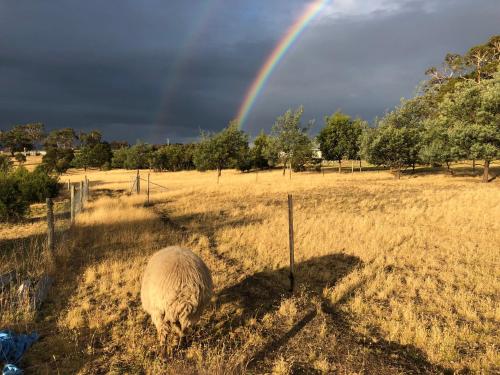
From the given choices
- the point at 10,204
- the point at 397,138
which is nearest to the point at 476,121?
the point at 397,138

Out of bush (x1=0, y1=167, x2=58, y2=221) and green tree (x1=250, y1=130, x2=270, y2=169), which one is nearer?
bush (x1=0, y1=167, x2=58, y2=221)

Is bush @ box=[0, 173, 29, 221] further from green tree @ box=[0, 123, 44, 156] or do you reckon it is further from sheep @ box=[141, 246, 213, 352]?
green tree @ box=[0, 123, 44, 156]

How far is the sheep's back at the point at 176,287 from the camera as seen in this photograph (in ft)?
17.5

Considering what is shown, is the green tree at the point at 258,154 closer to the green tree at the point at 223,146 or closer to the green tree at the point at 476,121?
the green tree at the point at 223,146

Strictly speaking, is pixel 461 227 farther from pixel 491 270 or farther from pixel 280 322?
pixel 280 322

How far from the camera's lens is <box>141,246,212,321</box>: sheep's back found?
533cm

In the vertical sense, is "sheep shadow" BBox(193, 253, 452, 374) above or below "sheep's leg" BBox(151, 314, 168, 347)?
below

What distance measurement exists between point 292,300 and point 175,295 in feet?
9.19

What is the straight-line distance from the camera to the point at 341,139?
1977 inches

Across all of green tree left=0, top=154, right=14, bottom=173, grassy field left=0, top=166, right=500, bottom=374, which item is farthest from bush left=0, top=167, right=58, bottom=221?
grassy field left=0, top=166, right=500, bottom=374

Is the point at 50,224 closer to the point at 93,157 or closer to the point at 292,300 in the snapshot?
the point at 292,300

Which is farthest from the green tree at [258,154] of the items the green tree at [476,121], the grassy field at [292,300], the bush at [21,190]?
the grassy field at [292,300]

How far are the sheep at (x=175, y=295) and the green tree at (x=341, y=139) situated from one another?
151 ft

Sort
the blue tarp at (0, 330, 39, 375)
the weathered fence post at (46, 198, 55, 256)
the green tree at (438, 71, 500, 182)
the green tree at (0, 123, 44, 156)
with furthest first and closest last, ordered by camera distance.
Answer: the green tree at (0, 123, 44, 156) < the green tree at (438, 71, 500, 182) < the weathered fence post at (46, 198, 55, 256) < the blue tarp at (0, 330, 39, 375)
